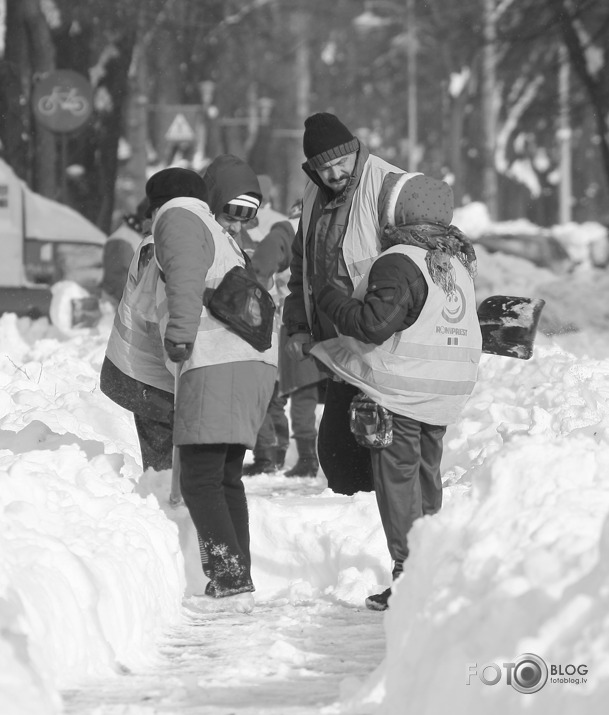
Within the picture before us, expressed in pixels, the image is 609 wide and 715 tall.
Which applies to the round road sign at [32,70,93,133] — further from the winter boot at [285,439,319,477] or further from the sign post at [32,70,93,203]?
the winter boot at [285,439,319,477]

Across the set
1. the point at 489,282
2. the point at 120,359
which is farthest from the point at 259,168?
the point at 120,359

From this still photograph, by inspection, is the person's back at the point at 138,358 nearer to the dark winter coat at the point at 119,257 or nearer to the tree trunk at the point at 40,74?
the dark winter coat at the point at 119,257

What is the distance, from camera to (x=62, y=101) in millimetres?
16688

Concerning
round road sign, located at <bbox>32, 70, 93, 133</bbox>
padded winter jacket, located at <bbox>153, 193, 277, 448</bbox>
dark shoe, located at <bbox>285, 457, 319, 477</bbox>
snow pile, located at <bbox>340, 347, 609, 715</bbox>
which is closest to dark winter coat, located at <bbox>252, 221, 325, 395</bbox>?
dark shoe, located at <bbox>285, 457, 319, 477</bbox>

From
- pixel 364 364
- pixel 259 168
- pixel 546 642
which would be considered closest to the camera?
pixel 546 642

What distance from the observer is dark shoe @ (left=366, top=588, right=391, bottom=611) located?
5.16 meters

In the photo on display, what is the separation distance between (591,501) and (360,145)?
6.24ft

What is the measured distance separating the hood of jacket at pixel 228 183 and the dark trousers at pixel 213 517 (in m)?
1.15

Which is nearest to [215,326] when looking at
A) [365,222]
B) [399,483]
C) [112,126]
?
[365,222]

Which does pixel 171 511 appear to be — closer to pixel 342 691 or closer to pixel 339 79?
pixel 342 691

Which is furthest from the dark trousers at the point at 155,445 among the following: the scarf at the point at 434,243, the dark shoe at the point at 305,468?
the dark shoe at the point at 305,468

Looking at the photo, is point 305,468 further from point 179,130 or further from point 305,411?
point 179,130

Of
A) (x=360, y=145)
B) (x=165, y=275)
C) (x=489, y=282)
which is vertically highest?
(x=360, y=145)

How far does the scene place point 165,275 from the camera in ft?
17.2
